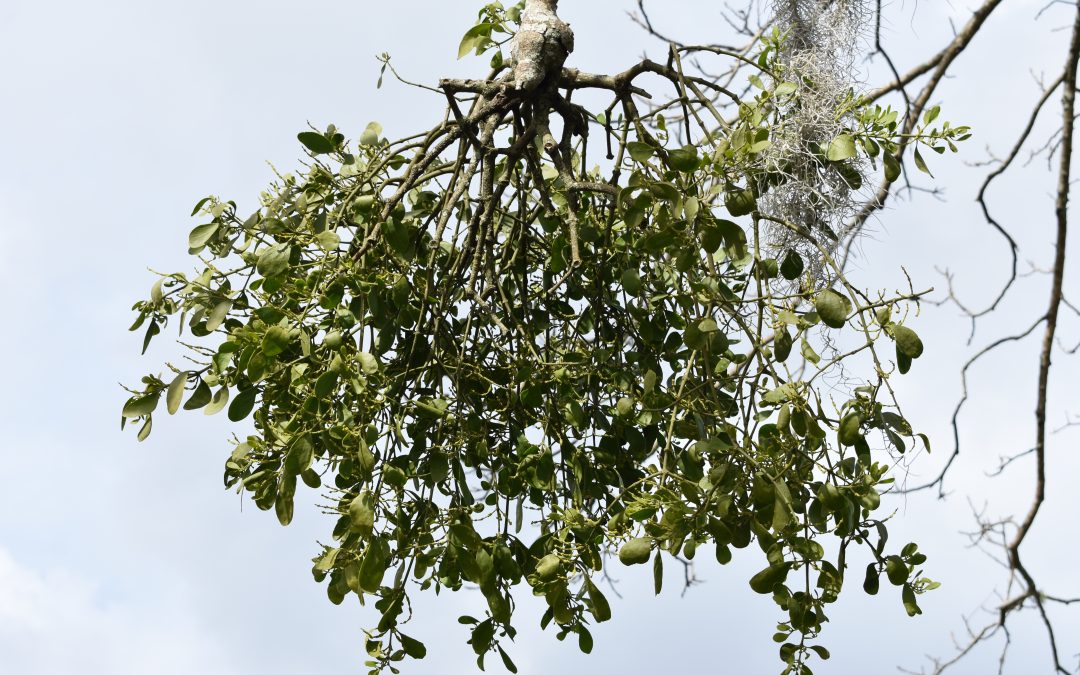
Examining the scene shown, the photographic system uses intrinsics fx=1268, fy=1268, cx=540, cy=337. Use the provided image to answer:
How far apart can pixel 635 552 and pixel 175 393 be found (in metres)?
0.55

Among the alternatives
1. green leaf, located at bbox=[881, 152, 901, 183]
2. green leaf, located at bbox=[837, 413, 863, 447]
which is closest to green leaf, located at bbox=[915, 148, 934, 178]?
green leaf, located at bbox=[881, 152, 901, 183]

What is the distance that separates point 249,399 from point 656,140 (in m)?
0.55

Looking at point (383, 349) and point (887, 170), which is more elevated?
point (887, 170)

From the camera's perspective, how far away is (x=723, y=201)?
1.30 meters

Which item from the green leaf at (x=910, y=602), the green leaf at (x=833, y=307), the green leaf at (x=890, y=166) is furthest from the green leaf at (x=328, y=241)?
the green leaf at (x=910, y=602)

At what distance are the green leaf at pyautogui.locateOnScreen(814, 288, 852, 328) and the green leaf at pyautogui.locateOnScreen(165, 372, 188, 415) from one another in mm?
699

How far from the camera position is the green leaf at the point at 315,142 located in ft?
4.80

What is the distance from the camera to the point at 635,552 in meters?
1.23

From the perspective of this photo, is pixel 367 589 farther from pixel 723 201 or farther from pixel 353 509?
pixel 723 201

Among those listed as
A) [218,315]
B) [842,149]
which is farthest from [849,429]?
[218,315]

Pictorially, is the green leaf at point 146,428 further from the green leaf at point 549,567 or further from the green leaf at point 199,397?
the green leaf at point 549,567

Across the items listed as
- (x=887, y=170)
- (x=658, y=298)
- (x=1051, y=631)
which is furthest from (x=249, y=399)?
(x=1051, y=631)

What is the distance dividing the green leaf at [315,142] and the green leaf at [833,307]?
593 mm

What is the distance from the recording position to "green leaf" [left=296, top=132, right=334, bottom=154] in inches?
57.6
